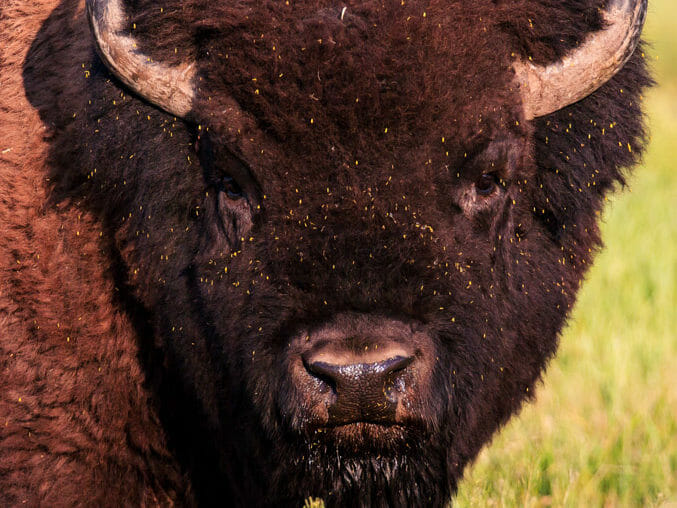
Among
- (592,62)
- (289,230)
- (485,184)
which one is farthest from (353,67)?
(592,62)

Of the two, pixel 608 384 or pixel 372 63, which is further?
pixel 608 384

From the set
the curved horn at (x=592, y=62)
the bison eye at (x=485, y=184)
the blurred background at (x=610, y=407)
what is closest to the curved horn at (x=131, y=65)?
the bison eye at (x=485, y=184)

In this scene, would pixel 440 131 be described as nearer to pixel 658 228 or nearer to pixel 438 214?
pixel 438 214

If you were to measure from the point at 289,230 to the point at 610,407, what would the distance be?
353cm

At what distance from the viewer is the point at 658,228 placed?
10266mm

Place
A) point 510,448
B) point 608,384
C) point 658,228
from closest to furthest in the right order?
point 510,448, point 608,384, point 658,228

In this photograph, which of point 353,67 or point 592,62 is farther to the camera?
point 592,62

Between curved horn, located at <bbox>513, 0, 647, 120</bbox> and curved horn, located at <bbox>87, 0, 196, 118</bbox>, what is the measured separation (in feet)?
4.32

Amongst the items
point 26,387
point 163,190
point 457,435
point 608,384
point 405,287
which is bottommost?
point 608,384

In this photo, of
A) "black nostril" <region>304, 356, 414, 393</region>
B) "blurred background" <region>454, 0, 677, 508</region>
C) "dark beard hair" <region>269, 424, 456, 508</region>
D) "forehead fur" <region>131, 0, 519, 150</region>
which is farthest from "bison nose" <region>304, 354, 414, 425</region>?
"blurred background" <region>454, 0, 677, 508</region>

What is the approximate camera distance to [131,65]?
3.71 meters

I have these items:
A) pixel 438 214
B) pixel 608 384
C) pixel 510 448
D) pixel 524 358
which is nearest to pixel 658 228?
pixel 608 384

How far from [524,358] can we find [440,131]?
1.25 metres

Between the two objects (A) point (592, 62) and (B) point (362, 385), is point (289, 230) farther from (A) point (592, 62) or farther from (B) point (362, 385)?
(A) point (592, 62)
